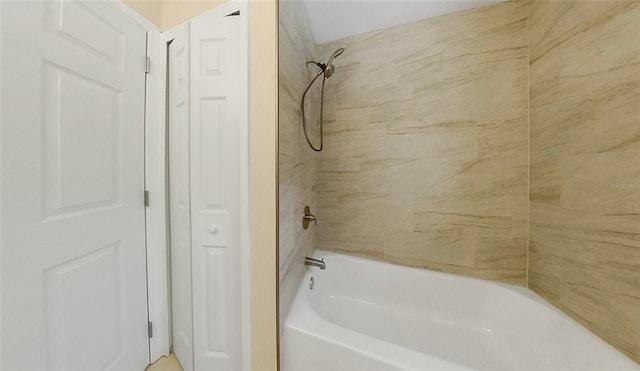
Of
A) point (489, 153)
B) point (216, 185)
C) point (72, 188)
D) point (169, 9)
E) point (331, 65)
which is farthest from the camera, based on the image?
point (331, 65)

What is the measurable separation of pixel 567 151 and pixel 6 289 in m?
2.06

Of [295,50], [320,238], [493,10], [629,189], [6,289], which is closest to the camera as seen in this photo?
[6,289]

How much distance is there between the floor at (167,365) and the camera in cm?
104

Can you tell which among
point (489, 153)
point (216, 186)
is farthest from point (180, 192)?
point (489, 153)

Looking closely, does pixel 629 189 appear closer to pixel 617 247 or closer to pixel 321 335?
pixel 617 247

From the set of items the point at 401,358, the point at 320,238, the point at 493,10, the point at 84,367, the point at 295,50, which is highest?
the point at 493,10

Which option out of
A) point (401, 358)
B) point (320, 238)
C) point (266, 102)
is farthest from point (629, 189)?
point (320, 238)

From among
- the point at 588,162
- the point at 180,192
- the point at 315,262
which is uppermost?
the point at 588,162

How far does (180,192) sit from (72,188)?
0.32m

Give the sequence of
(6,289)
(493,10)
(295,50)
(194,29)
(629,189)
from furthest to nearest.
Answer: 1. (493,10)
2. (295,50)
3. (194,29)
4. (629,189)
5. (6,289)

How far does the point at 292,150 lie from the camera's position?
997 millimetres

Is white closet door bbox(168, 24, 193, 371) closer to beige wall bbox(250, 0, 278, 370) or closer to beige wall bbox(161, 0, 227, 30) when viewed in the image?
beige wall bbox(161, 0, 227, 30)

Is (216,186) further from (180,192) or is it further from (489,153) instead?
(489,153)

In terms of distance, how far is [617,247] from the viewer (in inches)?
29.6
